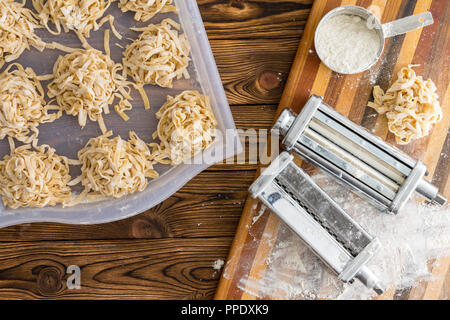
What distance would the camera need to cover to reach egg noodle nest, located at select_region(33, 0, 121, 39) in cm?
111

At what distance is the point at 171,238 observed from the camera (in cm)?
130

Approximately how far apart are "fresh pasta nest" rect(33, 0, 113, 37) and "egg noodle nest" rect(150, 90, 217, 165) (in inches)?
11.9

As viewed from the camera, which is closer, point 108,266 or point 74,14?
point 74,14

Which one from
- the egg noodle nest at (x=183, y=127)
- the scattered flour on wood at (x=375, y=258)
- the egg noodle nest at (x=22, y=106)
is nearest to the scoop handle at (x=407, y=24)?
the scattered flour on wood at (x=375, y=258)

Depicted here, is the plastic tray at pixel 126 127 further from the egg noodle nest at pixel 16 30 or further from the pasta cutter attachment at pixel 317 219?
the pasta cutter attachment at pixel 317 219

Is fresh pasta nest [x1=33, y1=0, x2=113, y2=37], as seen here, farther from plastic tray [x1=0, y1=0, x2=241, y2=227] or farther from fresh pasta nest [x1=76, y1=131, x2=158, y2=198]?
fresh pasta nest [x1=76, y1=131, x2=158, y2=198]

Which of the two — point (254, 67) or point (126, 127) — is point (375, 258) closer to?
point (254, 67)

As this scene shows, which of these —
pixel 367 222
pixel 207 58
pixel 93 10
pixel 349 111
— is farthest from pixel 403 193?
pixel 93 10

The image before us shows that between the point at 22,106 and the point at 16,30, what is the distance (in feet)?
0.69

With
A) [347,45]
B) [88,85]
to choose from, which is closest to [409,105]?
[347,45]

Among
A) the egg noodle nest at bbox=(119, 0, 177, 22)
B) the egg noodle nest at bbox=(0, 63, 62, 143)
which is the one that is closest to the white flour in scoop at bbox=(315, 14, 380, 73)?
the egg noodle nest at bbox=(119, 0, 177, 22)

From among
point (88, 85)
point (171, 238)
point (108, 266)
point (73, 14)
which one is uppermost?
point (73, 14)

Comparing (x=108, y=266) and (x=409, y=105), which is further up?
(x=409, y=105)

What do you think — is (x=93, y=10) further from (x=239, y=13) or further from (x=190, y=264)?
(x=190, y=264)
